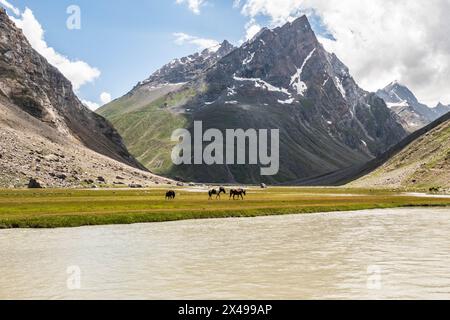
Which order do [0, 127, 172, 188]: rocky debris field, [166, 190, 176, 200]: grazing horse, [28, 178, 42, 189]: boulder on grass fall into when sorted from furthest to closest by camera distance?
[0, 127, 172, 188]: rocky debris field, [28, 178, 42, 189]: boulder on grass, [166, 190, 176, 200]: grazing horse

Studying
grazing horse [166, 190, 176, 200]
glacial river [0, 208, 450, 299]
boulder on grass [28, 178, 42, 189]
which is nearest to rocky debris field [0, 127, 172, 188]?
boulder on grass [28, 178, 42, 189]

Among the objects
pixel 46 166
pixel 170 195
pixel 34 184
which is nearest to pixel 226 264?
pixel 170 195

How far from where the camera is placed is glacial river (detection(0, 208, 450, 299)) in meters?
20.9

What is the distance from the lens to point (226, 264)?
27.4m

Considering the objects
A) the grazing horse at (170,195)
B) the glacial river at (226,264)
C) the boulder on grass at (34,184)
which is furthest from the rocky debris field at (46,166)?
the glacial river at (226,264)

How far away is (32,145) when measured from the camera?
536ft

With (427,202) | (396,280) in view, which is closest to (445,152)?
(427,202)

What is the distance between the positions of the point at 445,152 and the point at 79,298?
201249 mm

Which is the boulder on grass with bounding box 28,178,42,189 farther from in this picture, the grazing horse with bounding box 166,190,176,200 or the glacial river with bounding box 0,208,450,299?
the glacial river with bounding box 0,208,450,299

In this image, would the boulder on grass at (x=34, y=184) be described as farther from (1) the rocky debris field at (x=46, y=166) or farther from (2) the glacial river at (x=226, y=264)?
(2) the glacial river at (x=226, y=264)

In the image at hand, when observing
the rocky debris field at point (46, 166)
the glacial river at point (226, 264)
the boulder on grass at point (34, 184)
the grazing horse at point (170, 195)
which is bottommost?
the glacial river at point (226, 264)

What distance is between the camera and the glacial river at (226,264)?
20.9 meters

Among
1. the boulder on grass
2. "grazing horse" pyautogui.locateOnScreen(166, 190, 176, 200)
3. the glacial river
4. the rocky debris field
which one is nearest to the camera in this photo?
the glacial river

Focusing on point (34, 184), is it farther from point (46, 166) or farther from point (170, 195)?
point (170, 195)
